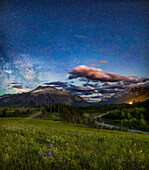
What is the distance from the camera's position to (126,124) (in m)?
133

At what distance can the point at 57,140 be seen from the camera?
5.09 metres

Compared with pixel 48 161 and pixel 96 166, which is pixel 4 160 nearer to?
pixel 48 161

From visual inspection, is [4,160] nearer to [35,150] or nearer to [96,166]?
[35,150]

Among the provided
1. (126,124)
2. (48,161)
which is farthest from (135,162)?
(126,124)

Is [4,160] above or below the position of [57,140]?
above

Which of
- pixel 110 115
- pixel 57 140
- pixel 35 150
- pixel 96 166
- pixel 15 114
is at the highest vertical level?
pixel 96 166

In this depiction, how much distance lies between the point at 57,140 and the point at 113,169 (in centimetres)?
326

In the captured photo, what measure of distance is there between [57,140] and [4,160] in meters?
2.55

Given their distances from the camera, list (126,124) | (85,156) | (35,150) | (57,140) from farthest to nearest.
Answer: (126,124)
(57,140)
(35,150)
(85,156)

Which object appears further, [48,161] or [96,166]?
[48,161]

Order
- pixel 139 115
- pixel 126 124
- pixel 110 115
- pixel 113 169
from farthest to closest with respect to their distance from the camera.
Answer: pixel 110 115 < pixel 139 115 < pixel 126 124 < pixel 113 169

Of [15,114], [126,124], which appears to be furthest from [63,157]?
[126,124]

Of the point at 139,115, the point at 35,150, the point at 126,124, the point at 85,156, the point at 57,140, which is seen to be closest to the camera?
the point at 85,156

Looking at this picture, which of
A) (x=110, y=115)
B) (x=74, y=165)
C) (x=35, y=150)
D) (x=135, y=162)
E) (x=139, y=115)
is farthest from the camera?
(x=110, y=115)
